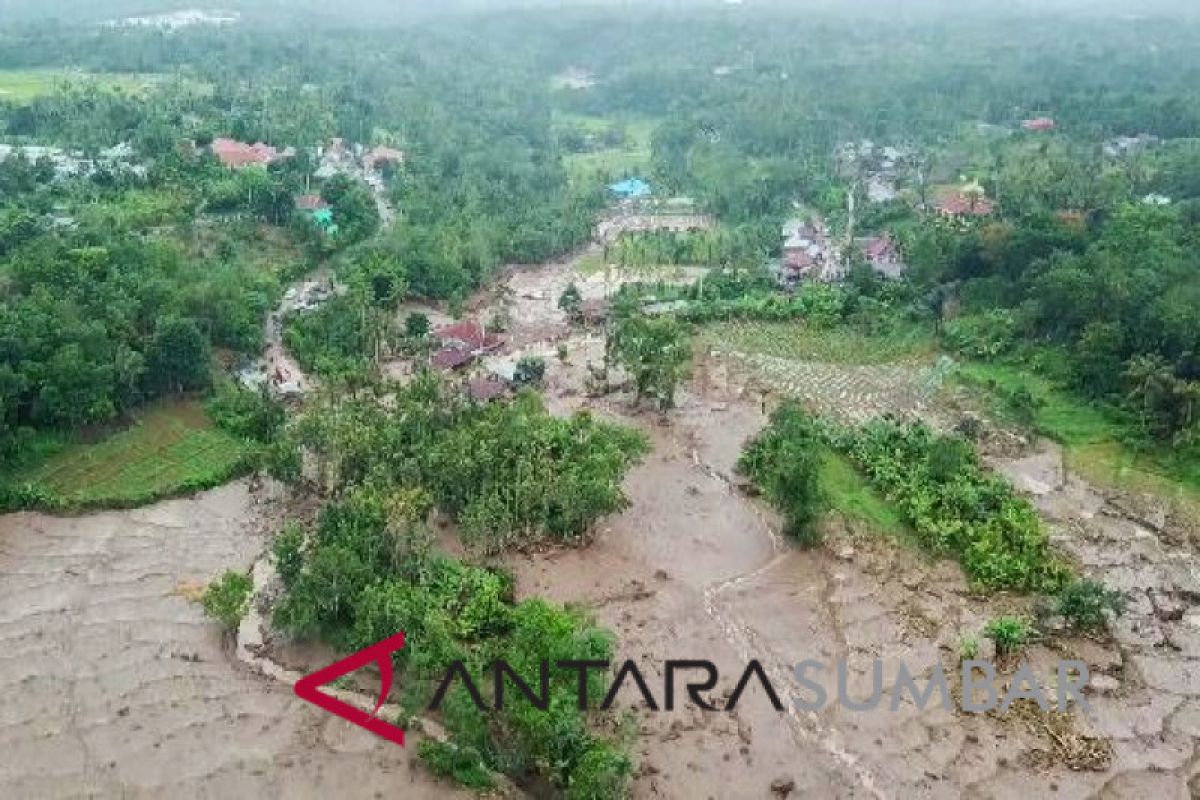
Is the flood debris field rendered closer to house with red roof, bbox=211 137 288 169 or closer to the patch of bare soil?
the patch of bare soil

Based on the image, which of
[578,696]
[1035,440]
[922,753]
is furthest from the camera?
[1035,440]

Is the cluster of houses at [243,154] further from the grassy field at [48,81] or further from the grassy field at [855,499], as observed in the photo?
the grassy field at [855,499]

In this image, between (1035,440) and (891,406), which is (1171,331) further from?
(891,406)

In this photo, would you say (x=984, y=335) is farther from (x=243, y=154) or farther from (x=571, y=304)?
(x=243, y=154)

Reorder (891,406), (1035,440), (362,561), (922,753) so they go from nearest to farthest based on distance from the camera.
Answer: (922,753) → (362,561) → (1035,440) → (891,406)

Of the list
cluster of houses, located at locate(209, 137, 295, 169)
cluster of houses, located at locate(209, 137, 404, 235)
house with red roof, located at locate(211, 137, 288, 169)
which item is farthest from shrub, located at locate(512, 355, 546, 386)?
house with red roof, located at locate(211, 137, 288, 169)

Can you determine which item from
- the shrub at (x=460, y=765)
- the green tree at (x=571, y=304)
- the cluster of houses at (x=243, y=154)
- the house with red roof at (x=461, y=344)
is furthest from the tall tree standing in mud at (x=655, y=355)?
the cluster of houses at (x=243, y=154)

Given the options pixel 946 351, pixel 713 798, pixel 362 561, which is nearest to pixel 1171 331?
pixel 946 351
